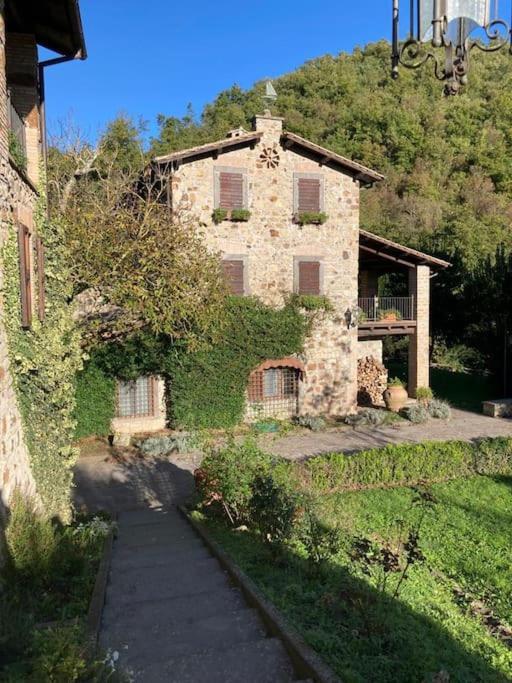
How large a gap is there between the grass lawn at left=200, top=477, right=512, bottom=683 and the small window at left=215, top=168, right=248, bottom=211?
31.2ft

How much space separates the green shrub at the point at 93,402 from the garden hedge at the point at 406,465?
7.07 metres

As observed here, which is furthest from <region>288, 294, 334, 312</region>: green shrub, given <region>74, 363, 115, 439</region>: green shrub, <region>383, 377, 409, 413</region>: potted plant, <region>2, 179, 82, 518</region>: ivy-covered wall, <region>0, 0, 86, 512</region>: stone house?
<region>0, 0, 86, 512</region>: stone house

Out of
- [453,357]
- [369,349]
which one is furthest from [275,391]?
[453,357]

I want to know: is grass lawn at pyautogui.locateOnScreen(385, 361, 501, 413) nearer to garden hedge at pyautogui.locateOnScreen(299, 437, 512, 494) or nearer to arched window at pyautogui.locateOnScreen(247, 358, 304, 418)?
arched window at pyautogui.locateOnScreen(247, 358, 304, 418)

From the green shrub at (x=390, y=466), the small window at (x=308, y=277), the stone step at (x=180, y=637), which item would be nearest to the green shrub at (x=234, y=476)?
the green shrub at (x=390, y=466)

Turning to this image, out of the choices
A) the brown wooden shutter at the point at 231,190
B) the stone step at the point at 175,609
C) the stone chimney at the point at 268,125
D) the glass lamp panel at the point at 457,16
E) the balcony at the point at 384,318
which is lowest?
the stone step at the point at 175,609

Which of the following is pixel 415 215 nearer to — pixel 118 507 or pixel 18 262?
pixel 118 507

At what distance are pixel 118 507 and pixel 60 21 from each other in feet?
28.2

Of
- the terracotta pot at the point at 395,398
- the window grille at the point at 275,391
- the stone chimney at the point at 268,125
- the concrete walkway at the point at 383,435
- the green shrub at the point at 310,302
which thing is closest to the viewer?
the concrete walkway at the point at 383,435

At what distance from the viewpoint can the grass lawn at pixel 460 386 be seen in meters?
20.9

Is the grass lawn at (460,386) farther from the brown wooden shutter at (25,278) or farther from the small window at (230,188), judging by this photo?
the brown wooden shutter at (25,278)

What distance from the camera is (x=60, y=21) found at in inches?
305

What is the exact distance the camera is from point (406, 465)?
38.2ft

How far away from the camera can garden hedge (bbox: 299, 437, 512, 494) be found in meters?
10.9
